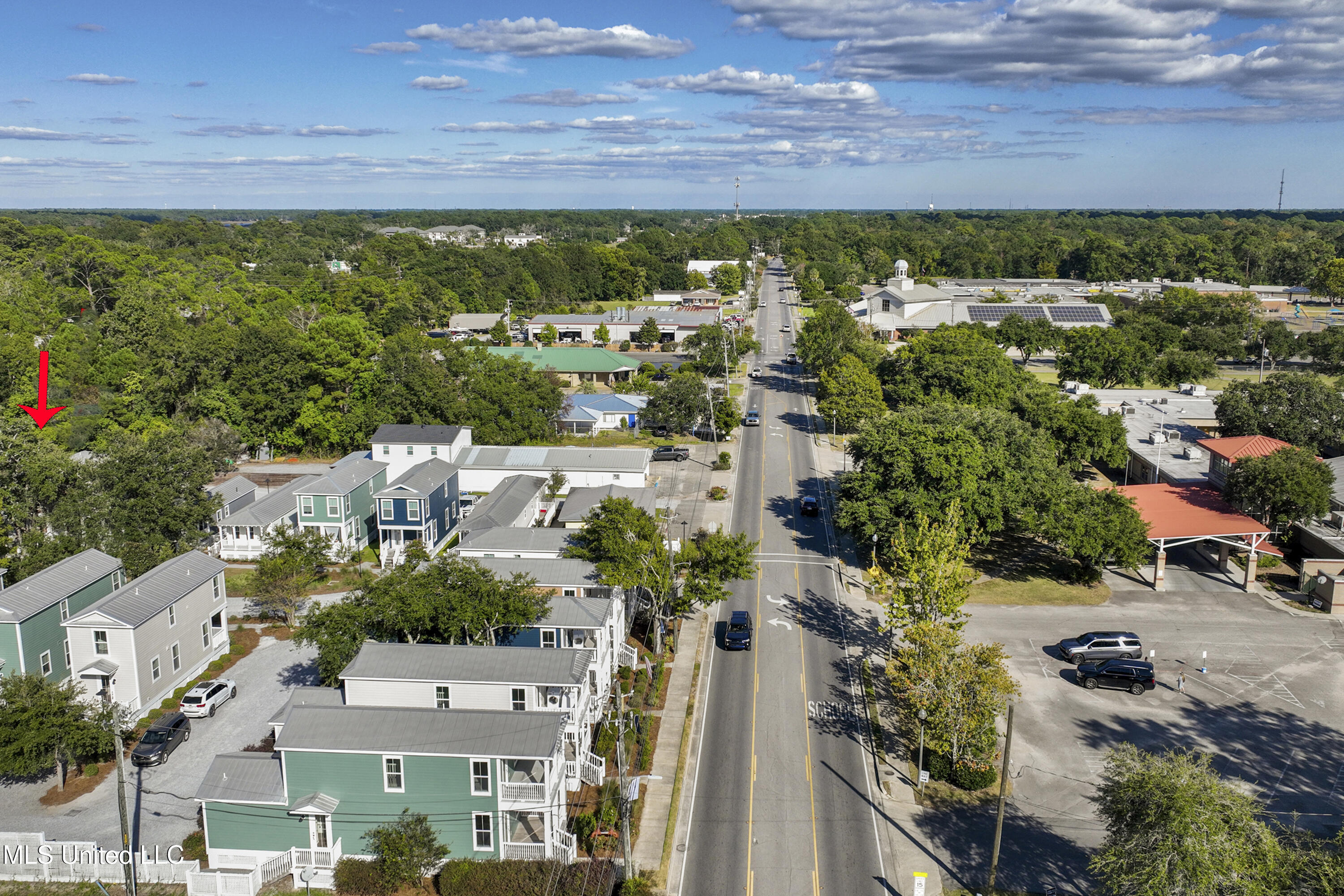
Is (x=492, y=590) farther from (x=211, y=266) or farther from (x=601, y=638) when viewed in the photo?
(x=211, y=266)

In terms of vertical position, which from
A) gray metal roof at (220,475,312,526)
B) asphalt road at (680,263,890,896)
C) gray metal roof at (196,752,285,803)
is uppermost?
gray metal roof at (220,475,312,526)

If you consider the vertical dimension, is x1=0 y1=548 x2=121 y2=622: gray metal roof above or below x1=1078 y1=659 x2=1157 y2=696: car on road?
above

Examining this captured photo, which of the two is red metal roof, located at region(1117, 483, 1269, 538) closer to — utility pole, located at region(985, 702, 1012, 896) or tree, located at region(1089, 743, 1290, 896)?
utility pole, located at region(985, 702, 1012, 896)

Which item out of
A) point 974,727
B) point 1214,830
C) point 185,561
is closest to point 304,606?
point 185,561

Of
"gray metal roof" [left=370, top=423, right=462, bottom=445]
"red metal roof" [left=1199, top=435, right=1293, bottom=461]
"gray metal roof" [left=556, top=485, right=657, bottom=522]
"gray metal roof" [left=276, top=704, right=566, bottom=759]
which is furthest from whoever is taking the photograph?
"gray metal roof" [left=370, top=423, right=462, bottom=445]

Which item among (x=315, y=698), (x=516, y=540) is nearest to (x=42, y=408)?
(x=516, y=540)

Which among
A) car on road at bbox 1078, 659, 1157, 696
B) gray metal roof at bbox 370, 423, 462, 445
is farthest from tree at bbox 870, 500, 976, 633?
gray metal roof at bbox 370, 423, 462, 445

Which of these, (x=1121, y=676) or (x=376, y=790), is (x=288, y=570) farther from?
(x=1121, y=676)
